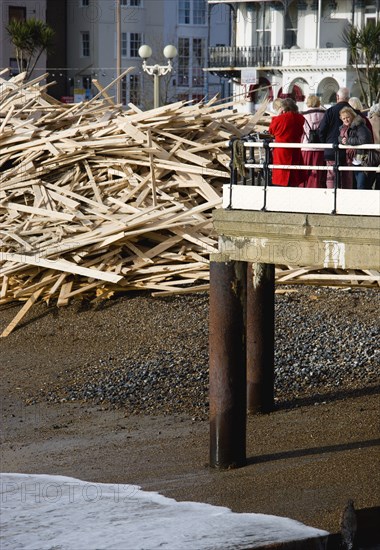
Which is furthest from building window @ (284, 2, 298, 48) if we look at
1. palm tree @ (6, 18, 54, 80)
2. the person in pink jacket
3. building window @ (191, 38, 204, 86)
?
the person in pink jacket

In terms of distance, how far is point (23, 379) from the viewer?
14742 millimetres

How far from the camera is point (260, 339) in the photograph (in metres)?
12.6

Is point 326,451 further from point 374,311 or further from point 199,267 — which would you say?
point 199,267

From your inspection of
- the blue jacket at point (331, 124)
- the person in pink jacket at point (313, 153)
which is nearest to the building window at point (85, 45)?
the person in pink jacket at point (313, 153)

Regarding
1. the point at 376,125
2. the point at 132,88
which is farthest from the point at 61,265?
the point at 132,88

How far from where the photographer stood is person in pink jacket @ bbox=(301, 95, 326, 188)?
1199 centimetres

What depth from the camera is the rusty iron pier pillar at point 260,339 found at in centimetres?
1256

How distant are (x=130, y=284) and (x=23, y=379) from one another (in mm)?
2803

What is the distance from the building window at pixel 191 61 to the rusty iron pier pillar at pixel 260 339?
58.9m

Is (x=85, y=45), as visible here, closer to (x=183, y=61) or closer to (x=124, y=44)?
(x=124, y=44)

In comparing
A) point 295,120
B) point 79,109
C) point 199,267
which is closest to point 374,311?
point 199,267

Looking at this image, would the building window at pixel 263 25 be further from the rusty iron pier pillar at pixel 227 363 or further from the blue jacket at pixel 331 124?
the rusty iron pier pillar at pixel 227 363

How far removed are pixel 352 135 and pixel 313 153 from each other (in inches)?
37.3

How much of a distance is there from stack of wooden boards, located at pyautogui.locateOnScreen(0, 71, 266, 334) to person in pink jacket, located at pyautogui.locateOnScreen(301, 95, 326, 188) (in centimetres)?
324
